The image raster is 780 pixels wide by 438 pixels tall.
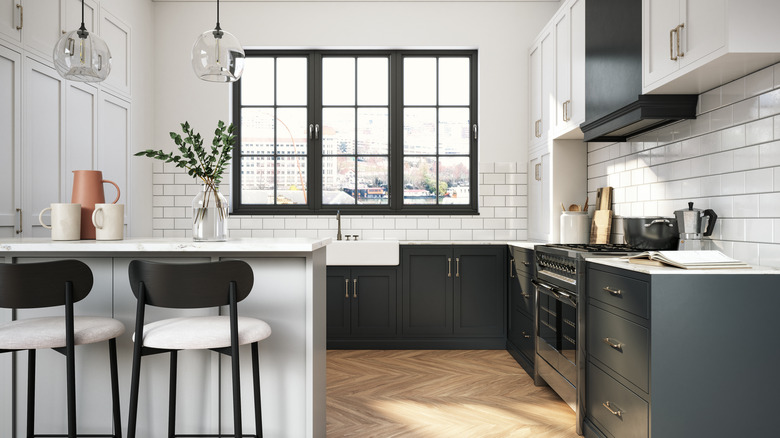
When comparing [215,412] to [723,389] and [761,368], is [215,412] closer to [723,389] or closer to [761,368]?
[723,389]

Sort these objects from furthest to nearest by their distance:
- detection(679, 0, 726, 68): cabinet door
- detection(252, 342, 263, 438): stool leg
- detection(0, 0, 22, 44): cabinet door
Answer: detection(0, 0, 22, 44): cabinet door
detection(679, 0, 726, 68): cabinet door
detection(252, 342, 263, 438): stool leg

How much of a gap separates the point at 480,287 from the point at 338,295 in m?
1.20

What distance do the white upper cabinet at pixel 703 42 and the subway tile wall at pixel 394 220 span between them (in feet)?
7.43

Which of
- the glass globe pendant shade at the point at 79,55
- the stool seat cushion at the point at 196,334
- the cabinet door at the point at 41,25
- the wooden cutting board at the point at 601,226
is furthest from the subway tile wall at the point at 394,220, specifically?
the stool seat cushion at the point at 196,334

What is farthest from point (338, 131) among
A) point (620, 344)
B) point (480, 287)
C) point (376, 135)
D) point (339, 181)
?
point (620, 344)

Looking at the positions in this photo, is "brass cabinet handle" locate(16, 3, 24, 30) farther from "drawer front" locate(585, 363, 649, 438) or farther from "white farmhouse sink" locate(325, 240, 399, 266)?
"drawer front" locate(585, 363, 649, 438)

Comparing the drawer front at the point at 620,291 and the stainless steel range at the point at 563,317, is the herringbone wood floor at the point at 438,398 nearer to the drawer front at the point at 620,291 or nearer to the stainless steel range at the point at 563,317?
the stainless steel range at the point at 563,317

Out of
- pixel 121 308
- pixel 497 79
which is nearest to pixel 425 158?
pixel 497 79

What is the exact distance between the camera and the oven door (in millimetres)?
2877

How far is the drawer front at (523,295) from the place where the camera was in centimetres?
379

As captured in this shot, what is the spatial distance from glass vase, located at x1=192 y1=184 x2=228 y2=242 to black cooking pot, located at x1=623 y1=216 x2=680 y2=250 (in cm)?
216

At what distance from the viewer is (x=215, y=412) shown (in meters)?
2.29

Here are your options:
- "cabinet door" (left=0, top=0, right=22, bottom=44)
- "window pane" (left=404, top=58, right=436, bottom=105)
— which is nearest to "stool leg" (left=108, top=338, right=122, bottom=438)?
"cabinet door" (left=0, top=0, right=22, bottom=44)

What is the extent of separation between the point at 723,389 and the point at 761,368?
0.16m
